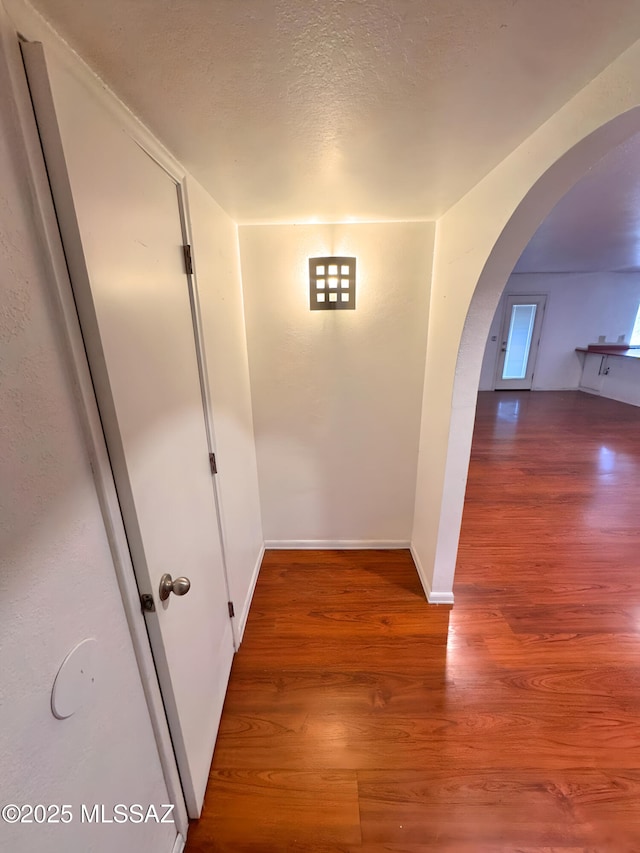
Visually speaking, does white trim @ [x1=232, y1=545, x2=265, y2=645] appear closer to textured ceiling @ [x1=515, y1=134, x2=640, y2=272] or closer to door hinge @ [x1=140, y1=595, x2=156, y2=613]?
door hinge @ [x1=140, y1=595, x2=156, y2=613]

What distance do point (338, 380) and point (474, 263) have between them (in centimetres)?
96

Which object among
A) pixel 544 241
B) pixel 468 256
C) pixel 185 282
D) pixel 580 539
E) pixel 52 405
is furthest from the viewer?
pixel 544 241

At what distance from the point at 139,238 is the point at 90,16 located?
1.20 feet

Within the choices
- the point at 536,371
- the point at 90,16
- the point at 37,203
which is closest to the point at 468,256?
the point at 90,16

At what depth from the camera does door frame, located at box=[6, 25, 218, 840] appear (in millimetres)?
530

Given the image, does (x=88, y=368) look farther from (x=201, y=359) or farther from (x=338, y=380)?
(x=338, y=380)

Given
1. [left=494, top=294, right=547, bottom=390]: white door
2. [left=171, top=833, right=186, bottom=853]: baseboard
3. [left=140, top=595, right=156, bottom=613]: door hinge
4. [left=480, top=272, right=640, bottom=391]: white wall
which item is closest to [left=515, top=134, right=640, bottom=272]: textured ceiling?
[left=480, top=272, right=640, bottom=391]: white wall

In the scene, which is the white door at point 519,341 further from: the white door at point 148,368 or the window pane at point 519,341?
the white door at point 148,368

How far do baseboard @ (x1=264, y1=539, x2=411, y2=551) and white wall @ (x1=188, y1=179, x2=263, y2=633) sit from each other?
323 mm

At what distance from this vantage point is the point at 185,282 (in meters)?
1.11

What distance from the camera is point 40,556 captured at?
0.54m

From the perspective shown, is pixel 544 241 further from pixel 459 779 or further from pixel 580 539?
pixel 459 779

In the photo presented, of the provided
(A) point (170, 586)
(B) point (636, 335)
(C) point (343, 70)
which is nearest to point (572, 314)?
(B) point (636, 335)

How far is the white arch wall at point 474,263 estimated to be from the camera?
779 mm
